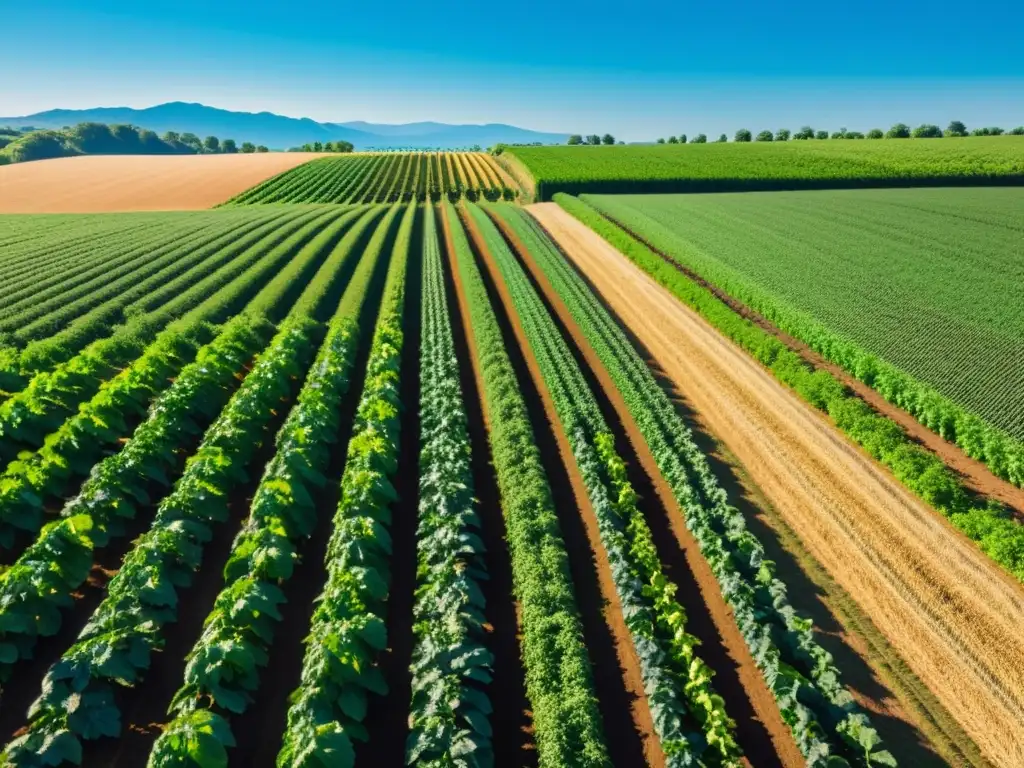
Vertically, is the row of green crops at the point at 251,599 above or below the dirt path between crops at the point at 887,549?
above

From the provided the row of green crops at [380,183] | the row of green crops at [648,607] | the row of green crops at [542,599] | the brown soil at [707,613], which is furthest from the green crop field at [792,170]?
the brown soil at [707,613]

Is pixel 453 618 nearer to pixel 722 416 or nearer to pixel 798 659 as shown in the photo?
pixel 798 659

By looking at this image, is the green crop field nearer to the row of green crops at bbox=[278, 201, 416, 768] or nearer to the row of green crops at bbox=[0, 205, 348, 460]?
the row of green crops at bbox=[0, 205, 348, 460]

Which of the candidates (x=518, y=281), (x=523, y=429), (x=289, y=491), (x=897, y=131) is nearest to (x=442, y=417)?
(x=523, y=429)

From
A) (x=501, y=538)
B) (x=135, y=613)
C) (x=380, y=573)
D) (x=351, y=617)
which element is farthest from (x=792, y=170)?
(x=135, y=613)

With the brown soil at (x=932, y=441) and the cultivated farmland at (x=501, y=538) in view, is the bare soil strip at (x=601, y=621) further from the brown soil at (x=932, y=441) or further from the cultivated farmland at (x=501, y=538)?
the brown soil at (x=932, y=441)

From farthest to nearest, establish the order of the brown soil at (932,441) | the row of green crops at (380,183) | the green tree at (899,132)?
→ the green tree at (899,132), the row of green crops at (380,183), the brown soil at (932,441)

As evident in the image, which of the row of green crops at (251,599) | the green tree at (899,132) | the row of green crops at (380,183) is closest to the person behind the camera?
the row of green crops at (251,599)

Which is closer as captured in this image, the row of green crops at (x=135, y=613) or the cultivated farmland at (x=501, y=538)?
the row of green crops at (x=135, y=613)
